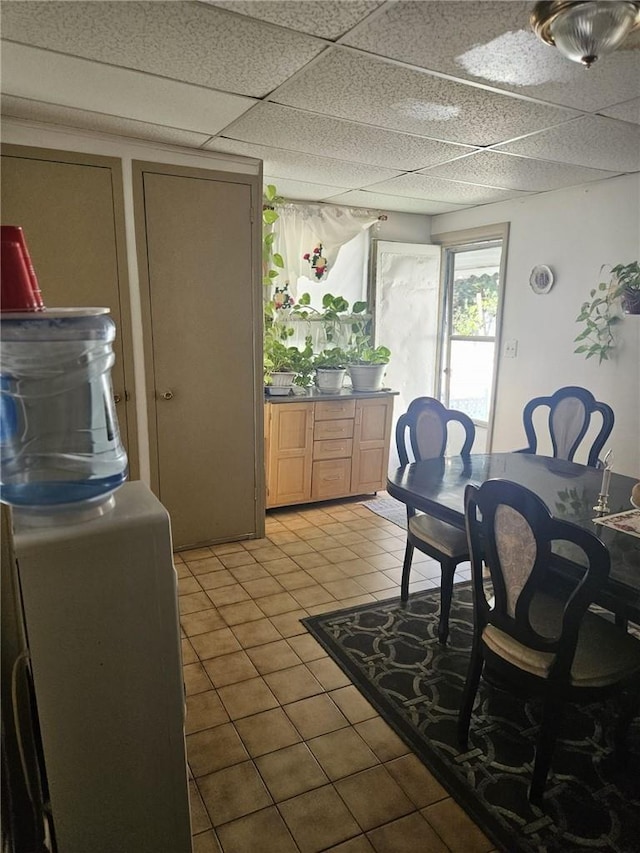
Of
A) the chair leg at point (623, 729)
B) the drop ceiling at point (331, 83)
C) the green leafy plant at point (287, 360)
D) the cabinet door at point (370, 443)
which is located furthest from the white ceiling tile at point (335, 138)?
the chair leg at point (623, 729)

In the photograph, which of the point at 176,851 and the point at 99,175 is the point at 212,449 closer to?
the point at 99,175

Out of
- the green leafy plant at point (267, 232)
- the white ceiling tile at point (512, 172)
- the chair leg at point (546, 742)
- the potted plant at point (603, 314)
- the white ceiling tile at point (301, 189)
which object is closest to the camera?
the chair leg at point (546, 742)

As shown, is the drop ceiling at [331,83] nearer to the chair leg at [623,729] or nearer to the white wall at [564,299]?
the white wall at [564,299]

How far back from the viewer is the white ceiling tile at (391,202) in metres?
4.14

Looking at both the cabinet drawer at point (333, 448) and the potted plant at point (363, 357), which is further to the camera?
the potted plant at point (363, 357)

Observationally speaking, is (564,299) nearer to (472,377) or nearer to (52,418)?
(472,377)

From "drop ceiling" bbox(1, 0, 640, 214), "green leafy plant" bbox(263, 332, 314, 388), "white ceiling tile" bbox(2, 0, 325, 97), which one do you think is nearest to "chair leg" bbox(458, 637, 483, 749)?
"drop ceiling" bbox(1, 0, 640, 214)

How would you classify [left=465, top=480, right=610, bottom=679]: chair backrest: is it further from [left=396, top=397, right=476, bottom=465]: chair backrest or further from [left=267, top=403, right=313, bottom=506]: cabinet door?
[left=267, top=403, right=313, bottom=506]: cabinet door

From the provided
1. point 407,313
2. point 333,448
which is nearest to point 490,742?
point 333,448

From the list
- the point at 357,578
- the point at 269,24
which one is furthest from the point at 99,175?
the point at 357,578

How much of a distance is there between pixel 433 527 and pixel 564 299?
2.14 meters

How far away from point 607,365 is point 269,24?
2893 mm

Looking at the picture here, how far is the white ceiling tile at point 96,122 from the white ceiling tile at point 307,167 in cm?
18

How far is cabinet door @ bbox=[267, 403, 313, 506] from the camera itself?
12.8ft
